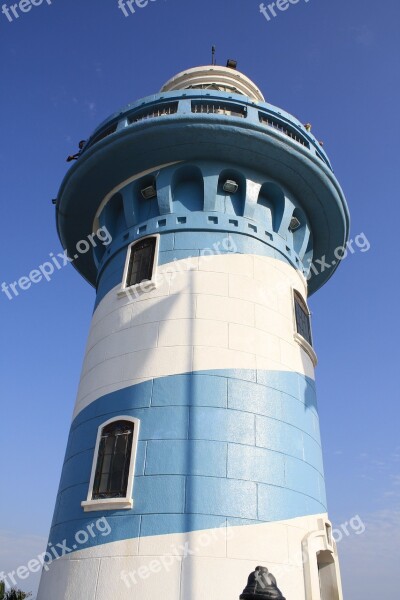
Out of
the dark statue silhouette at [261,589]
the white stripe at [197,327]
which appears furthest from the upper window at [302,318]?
the dark statue silhouette at [261,589]

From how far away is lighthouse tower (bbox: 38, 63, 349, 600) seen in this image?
7.71 metres

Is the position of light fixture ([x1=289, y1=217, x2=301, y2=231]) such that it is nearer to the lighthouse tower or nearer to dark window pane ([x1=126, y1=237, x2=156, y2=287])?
the lighthouse tower

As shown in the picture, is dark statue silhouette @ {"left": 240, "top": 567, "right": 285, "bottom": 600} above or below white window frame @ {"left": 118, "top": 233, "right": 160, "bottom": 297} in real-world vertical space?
below

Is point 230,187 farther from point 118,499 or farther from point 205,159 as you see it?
point 118,499

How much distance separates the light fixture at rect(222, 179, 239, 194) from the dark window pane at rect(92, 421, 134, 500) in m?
5.97

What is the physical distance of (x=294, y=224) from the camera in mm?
12945

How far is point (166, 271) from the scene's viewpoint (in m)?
10.6

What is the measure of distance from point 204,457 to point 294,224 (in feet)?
23.1

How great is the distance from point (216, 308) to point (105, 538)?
459 cm

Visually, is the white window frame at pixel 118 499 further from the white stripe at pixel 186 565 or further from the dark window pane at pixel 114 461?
the white stripe at pixel 186 565

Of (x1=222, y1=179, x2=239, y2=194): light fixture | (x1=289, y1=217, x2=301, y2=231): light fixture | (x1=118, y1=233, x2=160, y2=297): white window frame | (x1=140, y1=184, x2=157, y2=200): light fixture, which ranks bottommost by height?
(x1=118, y1=233, x2=160, y2=297): white window frame

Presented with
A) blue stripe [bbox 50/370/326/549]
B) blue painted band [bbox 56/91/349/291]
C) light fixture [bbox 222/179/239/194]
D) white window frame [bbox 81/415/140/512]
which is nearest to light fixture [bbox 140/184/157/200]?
blue painted band [bbox 56/91/349/291]

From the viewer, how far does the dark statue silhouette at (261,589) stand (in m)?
4.32

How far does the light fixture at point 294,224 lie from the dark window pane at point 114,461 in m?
6.91
